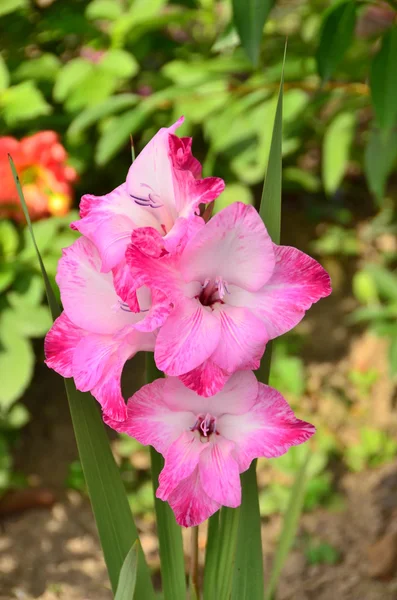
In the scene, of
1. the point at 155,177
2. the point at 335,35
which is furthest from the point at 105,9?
the point at 155,177

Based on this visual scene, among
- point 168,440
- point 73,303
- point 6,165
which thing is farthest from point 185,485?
point 6,165

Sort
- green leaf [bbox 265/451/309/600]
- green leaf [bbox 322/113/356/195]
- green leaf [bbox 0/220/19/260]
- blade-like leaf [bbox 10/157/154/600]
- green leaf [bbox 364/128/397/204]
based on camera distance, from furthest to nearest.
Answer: green leaf [bbox 322/113/356/195] < green leaf [bbox 0/220/19/260] < green leaf [bbox 364/128/397/204] < green leaf [bbox 265/451/309/600] < blade-like leaf [bbox 10/157/154/600]

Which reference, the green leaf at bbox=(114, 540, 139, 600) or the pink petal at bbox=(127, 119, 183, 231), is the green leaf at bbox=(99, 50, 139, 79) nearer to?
the pink petal at bbox=(127, 119, 183, 231)

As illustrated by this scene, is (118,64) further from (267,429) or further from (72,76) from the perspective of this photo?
(267,429)

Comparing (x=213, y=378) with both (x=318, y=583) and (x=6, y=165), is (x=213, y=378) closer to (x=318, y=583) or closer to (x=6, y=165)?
(x=6, y=165)

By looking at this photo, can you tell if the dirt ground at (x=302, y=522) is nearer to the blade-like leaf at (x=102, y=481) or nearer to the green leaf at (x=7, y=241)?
the green leaf at (x=7, y=241)

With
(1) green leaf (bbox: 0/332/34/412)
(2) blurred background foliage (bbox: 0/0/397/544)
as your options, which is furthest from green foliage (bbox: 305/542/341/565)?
(1) green leaf (bbox: 0/332/34/412)
